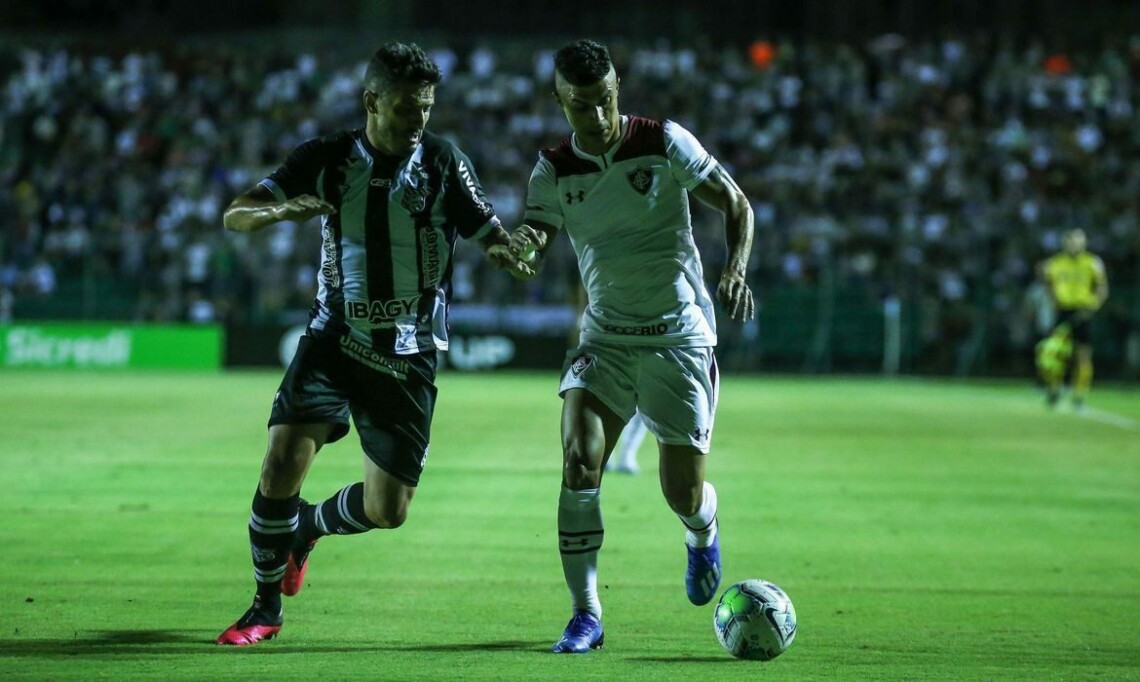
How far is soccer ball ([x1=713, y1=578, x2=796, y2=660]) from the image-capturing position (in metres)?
6.02

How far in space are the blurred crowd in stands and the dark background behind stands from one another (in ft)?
0.17

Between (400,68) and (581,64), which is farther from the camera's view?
(581,64)

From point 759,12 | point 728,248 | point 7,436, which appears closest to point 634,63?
point 759,12

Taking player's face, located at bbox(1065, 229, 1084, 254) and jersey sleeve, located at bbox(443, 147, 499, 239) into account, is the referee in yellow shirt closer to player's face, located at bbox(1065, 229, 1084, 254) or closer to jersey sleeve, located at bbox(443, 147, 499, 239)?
player's face, located at bbox(1065, 229, 1084, 254)

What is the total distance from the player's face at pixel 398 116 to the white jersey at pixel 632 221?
65 centimetres

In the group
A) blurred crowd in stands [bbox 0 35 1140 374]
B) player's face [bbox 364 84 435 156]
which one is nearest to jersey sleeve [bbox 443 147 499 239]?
player's face [bbox 364 84 435 156]

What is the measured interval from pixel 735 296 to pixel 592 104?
99 centimetres

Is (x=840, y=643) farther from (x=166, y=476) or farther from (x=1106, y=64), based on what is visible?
(x=1106, y=64)

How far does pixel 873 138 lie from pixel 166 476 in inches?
873

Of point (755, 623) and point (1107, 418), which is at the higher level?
point (755, 623)

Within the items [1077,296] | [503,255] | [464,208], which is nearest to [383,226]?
[464,208]

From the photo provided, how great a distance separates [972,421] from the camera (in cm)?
1989

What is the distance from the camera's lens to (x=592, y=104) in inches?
251

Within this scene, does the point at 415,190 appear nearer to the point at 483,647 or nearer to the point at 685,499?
the point at 685,499
